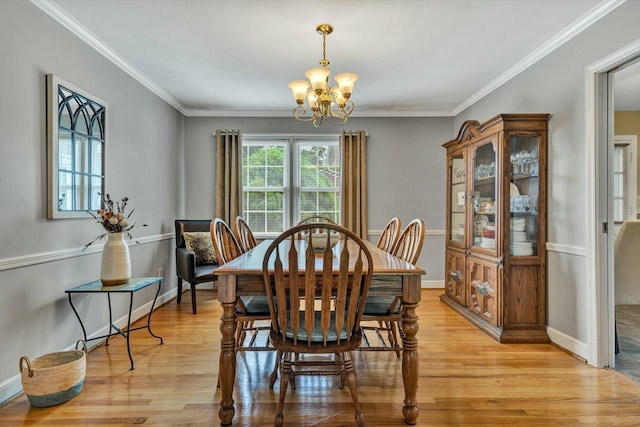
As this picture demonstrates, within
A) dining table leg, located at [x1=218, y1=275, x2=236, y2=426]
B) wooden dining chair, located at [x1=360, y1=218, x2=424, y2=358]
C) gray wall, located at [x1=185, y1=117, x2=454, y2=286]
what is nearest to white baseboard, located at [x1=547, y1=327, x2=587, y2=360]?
wooden dining chair, located at [x1=360, y1=218, x2=424, y2=358]

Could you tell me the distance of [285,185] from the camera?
4.73 m

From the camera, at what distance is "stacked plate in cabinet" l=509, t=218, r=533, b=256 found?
9.32ft

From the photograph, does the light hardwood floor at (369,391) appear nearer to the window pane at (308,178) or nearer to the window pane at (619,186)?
the window pane at (308,178)

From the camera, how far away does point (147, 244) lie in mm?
3584

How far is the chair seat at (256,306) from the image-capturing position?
1.91 metres

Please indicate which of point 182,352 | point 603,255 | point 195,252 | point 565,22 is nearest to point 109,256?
point 182,352

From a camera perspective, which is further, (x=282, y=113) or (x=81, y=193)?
(x=282, y=113)

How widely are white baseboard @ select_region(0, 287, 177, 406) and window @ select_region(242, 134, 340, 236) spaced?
141 centimetres

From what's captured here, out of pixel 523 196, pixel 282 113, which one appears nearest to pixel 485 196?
pixel 523 196

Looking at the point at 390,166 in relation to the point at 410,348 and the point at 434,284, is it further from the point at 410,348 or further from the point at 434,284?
the point at 410,348

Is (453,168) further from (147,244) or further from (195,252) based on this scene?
(147,244)

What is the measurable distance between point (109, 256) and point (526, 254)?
3.24m

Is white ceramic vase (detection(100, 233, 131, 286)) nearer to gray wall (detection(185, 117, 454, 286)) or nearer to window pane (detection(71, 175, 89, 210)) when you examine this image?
window pane (detection(71, 175, 89, 210))

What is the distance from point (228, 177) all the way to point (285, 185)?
77cm
